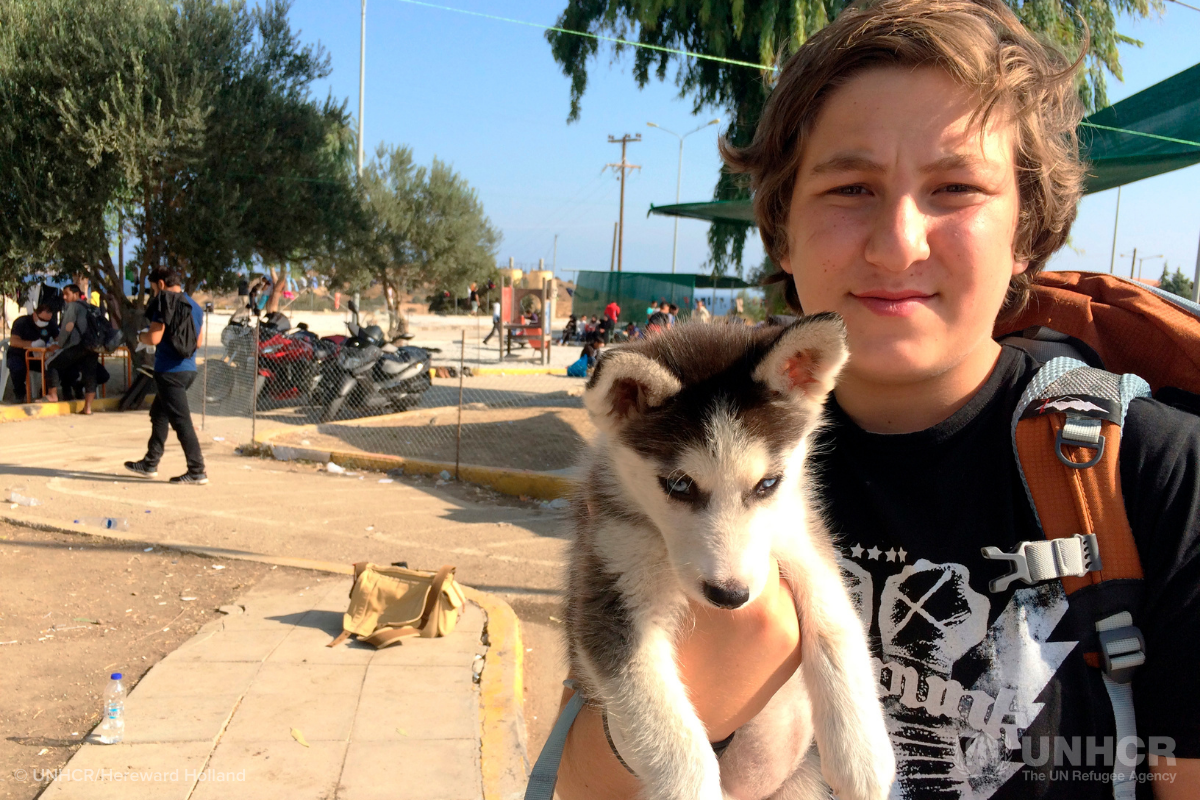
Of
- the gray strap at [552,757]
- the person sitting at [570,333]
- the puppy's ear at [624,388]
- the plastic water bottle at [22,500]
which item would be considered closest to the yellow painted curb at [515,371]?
the person sitting at [570,333]

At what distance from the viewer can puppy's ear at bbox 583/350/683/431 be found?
2.09 metres

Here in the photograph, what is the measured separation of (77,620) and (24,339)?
12.3 m

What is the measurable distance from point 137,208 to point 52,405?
204 inches

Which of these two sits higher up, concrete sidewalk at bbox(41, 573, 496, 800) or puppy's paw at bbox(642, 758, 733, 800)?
puppy's paw at bbox(642, 758, 733, 800)

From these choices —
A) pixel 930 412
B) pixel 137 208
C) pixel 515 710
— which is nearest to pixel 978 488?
pixel 930 412

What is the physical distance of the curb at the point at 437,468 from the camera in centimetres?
1035

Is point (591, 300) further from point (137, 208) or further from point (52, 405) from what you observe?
point (52, 405)

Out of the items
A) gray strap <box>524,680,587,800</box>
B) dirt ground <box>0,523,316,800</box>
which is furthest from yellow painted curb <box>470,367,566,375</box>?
gray strap <box>524,680,587,800</box>

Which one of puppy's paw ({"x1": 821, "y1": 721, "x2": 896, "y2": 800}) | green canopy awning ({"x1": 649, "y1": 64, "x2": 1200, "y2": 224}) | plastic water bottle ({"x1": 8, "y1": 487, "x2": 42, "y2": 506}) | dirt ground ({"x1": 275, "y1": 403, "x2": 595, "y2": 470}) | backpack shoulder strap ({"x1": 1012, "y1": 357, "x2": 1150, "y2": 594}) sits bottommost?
plastic water bottle ({"x1": 8, "y1": 487, "x2": 42, "y2": 506})

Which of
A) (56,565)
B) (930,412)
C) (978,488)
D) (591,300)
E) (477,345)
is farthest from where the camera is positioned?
(591,300)

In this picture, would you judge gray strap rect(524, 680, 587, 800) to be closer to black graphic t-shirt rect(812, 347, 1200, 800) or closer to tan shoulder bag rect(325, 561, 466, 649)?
black graphic t-shirt rect(812, 347, 1200, 800)

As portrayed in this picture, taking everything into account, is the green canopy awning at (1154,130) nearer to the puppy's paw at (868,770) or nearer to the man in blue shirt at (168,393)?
the puppy's paw at (868,770)

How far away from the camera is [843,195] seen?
1.94m

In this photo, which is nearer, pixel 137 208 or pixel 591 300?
pixel 137 208
